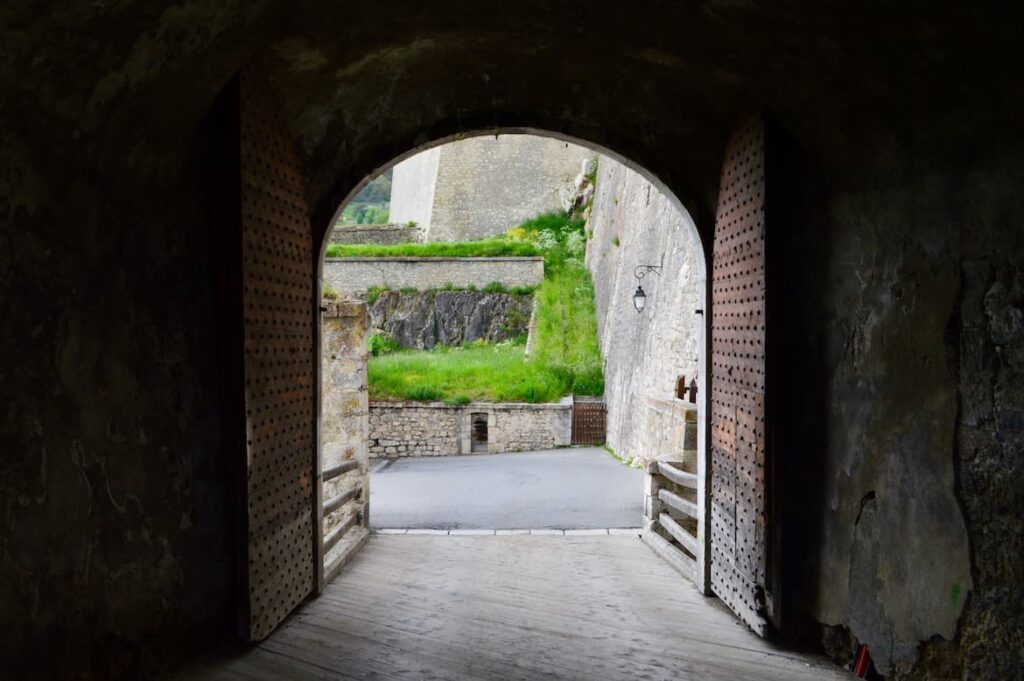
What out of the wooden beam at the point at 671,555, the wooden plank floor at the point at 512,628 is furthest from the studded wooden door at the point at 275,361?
the wooden beam at the point at 671,555

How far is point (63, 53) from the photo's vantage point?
251 cm

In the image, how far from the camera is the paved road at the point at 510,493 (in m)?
8.53

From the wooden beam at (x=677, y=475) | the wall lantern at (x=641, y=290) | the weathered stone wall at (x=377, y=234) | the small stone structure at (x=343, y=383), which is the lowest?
the wooden beam at (x=677, y=475)

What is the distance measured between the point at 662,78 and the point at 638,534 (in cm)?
443

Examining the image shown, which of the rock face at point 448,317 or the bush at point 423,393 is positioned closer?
the bush at point 423,393

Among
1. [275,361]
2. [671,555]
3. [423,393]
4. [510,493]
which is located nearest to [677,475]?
[671,555]

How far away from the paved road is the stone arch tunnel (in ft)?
14.6

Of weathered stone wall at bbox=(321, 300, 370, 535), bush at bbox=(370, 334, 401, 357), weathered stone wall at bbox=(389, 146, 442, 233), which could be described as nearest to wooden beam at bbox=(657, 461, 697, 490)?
weathered stone wall at bbox=(321, 300, 370, 535)

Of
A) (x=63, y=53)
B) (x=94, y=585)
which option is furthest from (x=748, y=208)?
(x=94, y=585)

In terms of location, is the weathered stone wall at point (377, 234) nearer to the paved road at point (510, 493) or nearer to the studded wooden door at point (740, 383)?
the paved road at point (510, 493)

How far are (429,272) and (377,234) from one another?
8789 mm

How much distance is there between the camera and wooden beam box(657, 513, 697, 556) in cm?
573

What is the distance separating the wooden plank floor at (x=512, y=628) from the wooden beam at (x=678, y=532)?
0.92 feet

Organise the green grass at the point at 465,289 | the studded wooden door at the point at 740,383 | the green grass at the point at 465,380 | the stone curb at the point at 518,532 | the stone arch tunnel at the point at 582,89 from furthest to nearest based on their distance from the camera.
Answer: the green grass at the point at 465,289
the green grass at the point at 465,380
the stone curb at the point at 518,532
the studded wooden door at the point at 740,383
the stone arch tunnel at the point at 582,89
